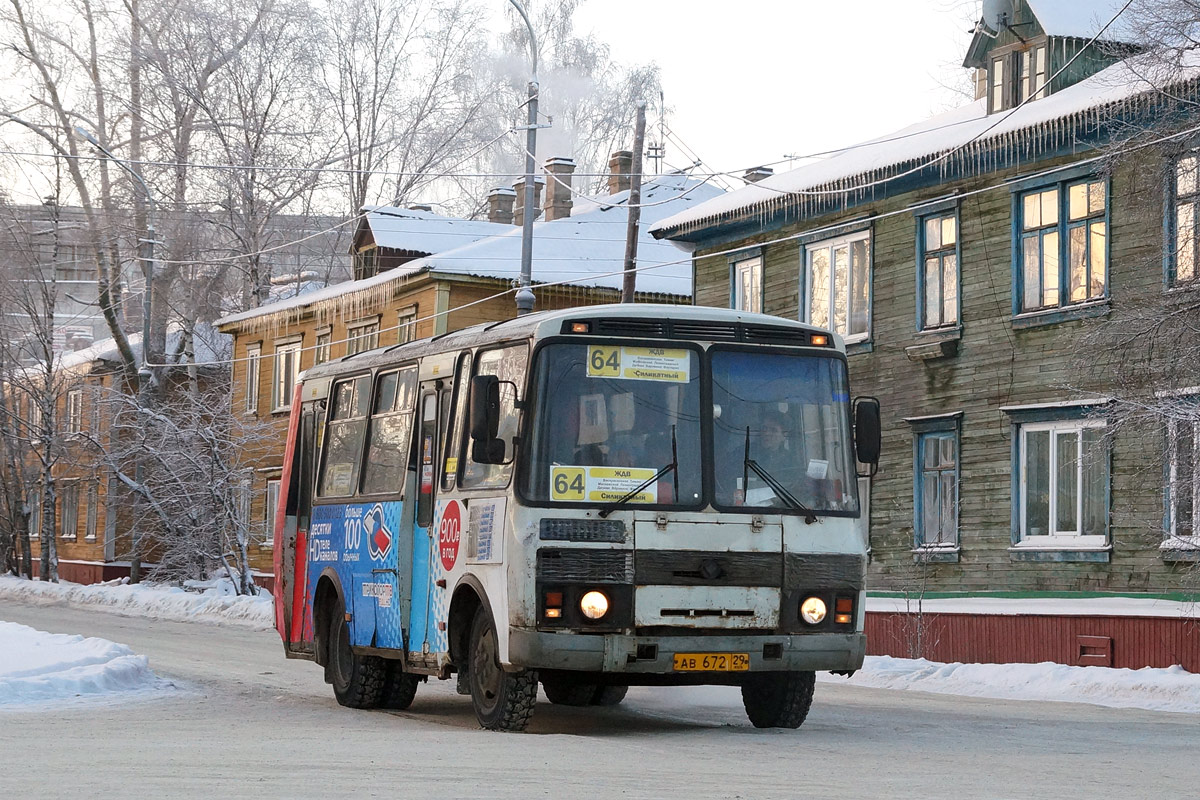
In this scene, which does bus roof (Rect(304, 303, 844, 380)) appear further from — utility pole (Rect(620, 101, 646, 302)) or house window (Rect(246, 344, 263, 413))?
house window (Rect(246, 344, 263, 413))

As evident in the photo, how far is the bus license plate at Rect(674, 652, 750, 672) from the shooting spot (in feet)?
39.7

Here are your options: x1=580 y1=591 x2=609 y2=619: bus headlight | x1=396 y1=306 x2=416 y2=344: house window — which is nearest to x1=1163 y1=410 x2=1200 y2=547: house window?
x1=580 y1=591 x2=609 y2=619: bus headlight

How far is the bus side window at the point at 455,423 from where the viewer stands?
13.5 m

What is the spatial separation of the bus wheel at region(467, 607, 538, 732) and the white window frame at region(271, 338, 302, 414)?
3450cm

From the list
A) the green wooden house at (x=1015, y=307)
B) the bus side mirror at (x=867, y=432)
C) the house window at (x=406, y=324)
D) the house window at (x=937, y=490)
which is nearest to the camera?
the bus side mirror at (x=867, y=432)

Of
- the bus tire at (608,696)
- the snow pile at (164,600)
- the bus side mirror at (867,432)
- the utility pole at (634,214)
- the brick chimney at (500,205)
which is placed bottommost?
the snow pile at (164,600)

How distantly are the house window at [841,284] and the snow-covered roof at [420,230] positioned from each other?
16867 mm

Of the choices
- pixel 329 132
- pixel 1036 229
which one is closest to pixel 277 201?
pixel 329 132

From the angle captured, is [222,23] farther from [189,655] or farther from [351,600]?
[351,600]

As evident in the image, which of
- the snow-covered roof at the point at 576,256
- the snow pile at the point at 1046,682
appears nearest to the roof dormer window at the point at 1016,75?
the snow pile at the point at 1046,682

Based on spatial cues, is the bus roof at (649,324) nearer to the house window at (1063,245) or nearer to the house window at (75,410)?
the house window at (1063,245)

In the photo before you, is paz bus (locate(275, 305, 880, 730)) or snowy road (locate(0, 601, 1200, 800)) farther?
paz bus (locate(275, 305, 880, 730))

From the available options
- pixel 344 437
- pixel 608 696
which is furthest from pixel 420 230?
pixel 608 696

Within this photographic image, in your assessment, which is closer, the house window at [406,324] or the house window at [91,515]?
the house window at [406,324]
